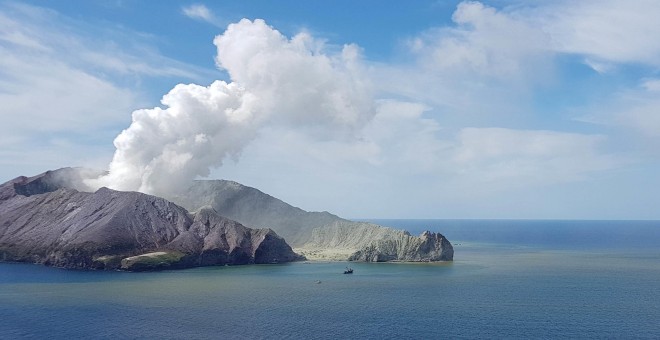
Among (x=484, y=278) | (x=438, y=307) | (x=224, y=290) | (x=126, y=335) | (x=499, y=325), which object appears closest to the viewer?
(x=126, y=335)

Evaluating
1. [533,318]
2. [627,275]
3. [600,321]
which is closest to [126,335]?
[533,318]

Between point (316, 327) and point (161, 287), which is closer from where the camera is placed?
point (316, 327)

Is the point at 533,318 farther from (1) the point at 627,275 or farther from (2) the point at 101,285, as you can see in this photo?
(2) the point at 101,285

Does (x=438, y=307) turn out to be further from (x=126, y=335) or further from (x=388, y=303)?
(x=126, y=335)

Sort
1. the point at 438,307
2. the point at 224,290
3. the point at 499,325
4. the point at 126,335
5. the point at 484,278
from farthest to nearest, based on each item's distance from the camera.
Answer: the point at 484,278 < the point at 224,290 < the point at 438,307 < the point at 499,325 < the point at 126,335

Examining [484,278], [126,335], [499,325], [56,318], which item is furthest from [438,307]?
[56,318]

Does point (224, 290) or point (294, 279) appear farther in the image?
point (294, 279)
